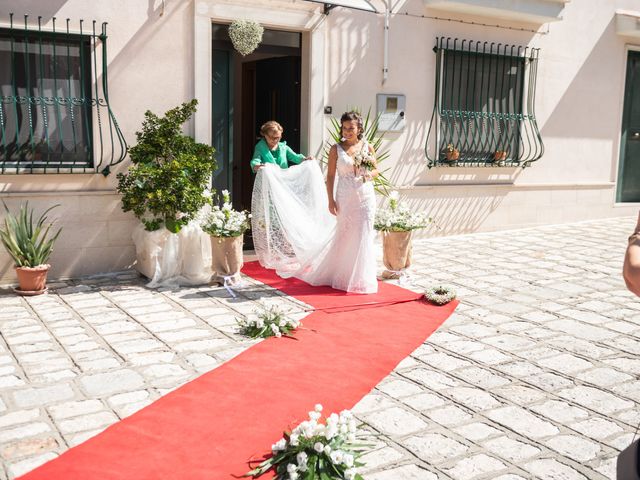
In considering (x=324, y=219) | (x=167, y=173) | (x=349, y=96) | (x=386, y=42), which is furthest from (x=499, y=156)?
(x=167, y=173)

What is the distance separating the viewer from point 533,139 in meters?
11.4

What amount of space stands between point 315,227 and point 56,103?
9.92 ft

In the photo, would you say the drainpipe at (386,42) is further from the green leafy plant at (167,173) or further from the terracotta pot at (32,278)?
the terracotta pot at (32,278)

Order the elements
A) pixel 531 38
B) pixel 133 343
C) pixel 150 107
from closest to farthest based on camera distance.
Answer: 1. pixel 133 343
2. pixel 150 107
3. pixel 531 38

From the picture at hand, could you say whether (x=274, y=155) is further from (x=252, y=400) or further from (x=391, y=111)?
(x=252, y=400)

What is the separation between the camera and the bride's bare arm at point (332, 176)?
738cm

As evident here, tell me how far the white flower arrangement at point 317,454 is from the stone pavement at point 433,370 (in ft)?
0.68

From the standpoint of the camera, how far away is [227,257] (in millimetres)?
7426

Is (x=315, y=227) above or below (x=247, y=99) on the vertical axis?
below

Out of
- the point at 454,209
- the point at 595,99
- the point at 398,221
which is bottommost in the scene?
the point at 454,209

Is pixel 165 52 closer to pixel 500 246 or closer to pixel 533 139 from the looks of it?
pixel 500 246

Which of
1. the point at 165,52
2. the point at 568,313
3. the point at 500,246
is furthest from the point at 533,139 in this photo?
the point at 165,52

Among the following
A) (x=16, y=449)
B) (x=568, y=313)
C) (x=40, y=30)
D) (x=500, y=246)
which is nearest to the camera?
(x=16, y=449)

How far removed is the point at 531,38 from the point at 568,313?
5.98m
